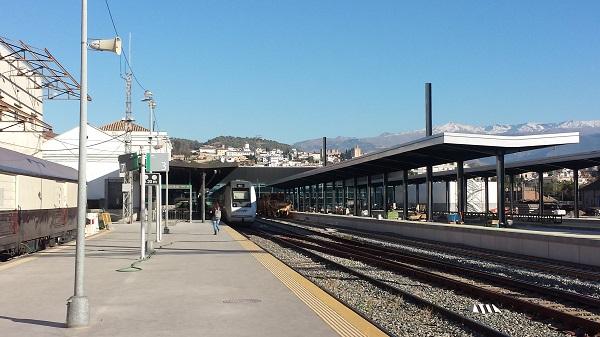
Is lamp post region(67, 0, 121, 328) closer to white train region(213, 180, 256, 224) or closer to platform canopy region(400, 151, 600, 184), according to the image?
white train region(213, 180, 256, 224)

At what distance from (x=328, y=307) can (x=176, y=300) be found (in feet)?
8.49

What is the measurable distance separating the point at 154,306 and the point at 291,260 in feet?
32.6

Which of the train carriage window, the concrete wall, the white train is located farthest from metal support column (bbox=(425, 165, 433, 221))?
the train carriage window

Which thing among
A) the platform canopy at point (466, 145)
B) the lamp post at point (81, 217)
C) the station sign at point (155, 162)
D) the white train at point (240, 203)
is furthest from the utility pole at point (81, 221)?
the white train at point (240, 203)

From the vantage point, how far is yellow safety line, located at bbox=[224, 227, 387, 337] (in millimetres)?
7492

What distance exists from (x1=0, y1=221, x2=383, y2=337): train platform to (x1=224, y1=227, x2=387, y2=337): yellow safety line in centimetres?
1

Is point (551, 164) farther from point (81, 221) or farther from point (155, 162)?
point (81, 221)

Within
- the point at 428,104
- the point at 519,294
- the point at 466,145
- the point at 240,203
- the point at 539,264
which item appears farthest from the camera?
the point at 240,203

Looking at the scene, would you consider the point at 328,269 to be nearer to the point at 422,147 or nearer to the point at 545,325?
the point at 545,325

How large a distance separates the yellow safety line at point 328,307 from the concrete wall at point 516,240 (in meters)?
8.41

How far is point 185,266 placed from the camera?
1534 cm

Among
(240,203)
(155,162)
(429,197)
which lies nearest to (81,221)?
(155,162)

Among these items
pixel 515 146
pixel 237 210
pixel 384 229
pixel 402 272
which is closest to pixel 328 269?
pixel 402 272

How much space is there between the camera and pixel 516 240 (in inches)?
795
